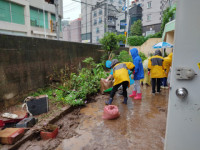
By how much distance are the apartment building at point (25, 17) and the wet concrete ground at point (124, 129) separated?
13662 millimetres

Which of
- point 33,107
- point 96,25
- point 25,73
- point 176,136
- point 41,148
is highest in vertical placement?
point 96,25

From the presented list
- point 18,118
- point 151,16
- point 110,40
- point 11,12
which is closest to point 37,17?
point 11,12

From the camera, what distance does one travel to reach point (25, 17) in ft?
53.4

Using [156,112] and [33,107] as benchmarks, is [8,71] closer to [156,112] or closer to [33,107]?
[33,107]

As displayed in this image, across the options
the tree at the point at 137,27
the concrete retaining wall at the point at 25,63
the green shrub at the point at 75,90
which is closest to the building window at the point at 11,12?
the concrete retaining wall at the point at 25,63

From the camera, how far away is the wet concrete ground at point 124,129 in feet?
8.21

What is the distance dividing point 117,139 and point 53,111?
2.02 metres

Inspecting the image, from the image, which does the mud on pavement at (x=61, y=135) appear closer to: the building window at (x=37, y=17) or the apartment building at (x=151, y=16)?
the building window at (x=37, y=17)

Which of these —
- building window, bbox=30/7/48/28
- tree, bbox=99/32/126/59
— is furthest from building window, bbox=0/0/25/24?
tree, bbox=99/32/126/59

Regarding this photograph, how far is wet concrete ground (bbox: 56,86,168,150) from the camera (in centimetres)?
250

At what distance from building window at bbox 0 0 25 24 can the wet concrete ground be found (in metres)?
15.4

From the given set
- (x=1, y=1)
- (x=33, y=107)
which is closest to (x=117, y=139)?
(x=33, y=107)

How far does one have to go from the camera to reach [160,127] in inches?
121

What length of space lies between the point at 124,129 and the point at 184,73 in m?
2.24
